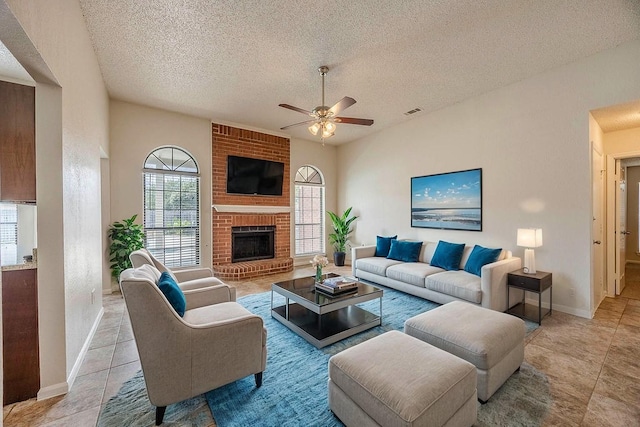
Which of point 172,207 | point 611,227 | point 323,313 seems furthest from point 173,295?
point 611,227

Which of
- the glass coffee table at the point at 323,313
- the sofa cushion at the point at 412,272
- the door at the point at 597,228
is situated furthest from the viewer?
the sofa cushion at the point at 412,272

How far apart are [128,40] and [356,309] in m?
4.01

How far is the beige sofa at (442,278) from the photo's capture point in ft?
11.0

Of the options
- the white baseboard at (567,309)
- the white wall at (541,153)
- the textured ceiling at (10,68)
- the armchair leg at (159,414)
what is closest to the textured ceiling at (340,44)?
the white wall at (541,153)

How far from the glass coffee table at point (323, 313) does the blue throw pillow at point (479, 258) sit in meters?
1.64

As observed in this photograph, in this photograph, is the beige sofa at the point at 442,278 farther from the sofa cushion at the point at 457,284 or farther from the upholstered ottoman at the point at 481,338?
the upholstered ottoman at the point at 481,338

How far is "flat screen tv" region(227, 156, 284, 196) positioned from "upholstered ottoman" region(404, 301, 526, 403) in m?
4.51

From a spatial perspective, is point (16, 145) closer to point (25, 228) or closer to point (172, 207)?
point (25, 228)

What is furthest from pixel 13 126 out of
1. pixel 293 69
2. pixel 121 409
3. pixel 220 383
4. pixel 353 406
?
pixel 353 406

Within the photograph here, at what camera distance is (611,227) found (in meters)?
4.21

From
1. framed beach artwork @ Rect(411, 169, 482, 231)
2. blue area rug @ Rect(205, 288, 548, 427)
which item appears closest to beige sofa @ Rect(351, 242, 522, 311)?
framed beach artwork @ Rect(411, 169, 482, 231)

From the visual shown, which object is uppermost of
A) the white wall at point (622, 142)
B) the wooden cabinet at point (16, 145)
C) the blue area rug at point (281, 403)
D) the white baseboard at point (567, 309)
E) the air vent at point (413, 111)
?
the air vent at point (413, 111)

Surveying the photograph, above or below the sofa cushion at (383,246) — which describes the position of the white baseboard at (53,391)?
below

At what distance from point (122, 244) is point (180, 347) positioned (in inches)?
137
